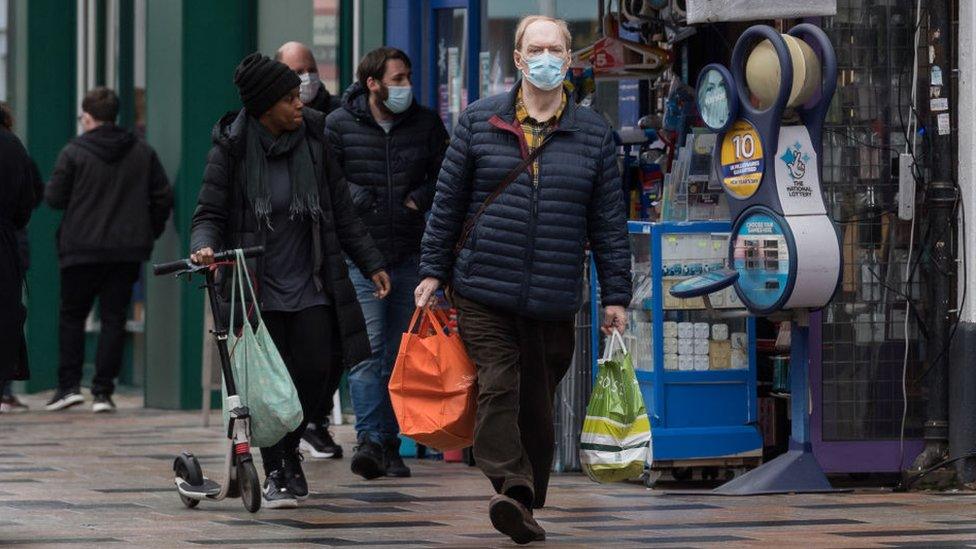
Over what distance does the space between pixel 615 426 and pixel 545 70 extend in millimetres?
1282

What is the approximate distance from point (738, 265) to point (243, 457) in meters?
2.27

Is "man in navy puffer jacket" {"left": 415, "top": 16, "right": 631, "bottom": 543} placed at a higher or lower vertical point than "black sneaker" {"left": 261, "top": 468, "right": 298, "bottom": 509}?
higher

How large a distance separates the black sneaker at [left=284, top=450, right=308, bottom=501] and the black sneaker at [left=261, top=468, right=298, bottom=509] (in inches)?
2.2

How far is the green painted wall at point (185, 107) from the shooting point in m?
14.0

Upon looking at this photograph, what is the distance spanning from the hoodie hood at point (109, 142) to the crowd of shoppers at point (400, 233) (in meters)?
3.63

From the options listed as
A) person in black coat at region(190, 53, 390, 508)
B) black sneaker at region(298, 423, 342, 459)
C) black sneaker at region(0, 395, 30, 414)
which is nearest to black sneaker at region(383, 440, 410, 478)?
black sneaker at region(298, 423, 342, 459)

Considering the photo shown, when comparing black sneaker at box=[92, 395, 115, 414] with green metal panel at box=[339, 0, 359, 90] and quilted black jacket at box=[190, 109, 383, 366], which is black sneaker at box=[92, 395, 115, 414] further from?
quilted black jacket at box=[190, 109, 383, 366]

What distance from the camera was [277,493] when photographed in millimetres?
8727

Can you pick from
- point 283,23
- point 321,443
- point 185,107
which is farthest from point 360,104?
point 283,23

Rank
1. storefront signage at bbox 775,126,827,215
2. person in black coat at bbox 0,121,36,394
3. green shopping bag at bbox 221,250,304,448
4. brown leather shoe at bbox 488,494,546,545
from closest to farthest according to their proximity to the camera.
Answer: brown leather shoe at bbox 488,494,546,545 < person in black coat at bbox 0,121,36,394 < green shopping bag at bbox 221,250,304,448 < storefront signage at bbox 775,126,827,215

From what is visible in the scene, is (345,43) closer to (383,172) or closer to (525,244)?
(383,172)

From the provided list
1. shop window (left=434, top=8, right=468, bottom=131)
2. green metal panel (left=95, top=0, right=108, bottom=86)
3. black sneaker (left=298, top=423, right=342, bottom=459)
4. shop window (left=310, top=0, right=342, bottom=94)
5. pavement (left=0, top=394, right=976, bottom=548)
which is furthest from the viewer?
green metal panel (left=95, top=0, right=108, bottom=86)

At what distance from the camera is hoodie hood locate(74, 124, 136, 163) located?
14180 mm

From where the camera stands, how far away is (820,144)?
9.09 m
